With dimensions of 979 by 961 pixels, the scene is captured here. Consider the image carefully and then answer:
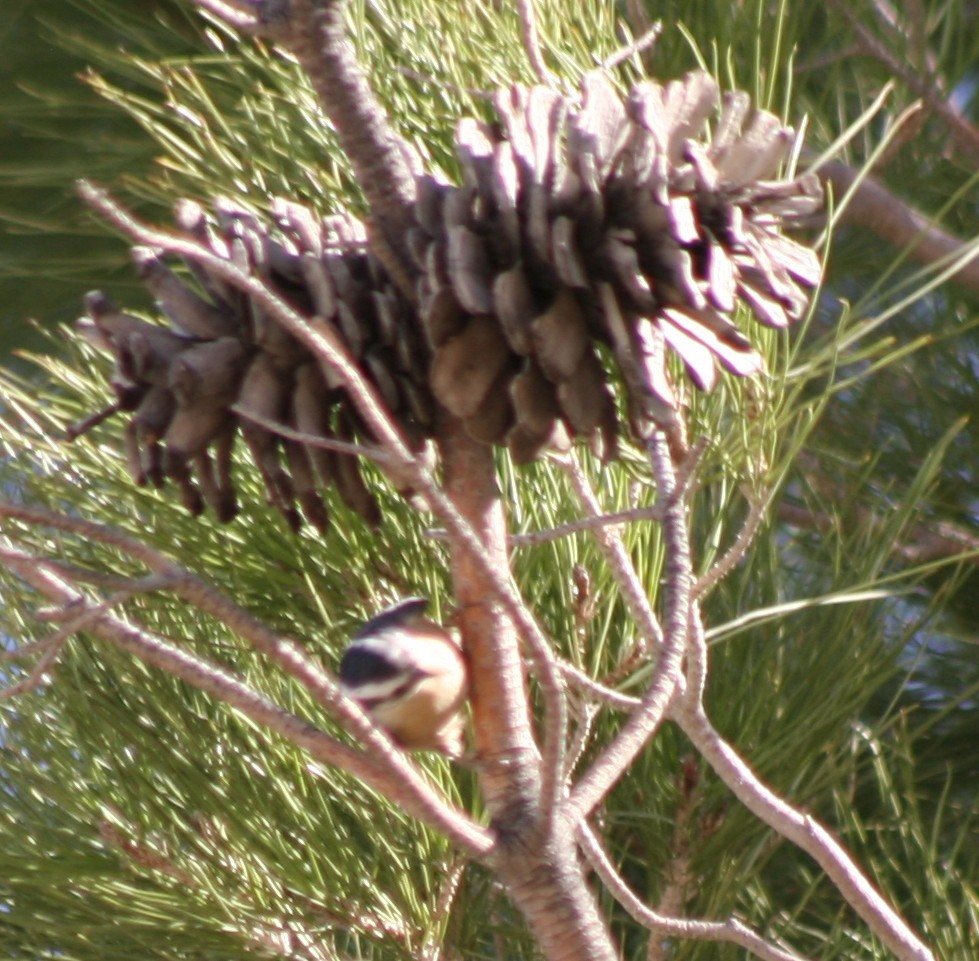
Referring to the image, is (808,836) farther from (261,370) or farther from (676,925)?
(261,370)

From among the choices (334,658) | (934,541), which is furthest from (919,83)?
(334,658)

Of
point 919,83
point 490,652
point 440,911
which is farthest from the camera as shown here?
point 919,83

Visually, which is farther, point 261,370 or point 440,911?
point 440,911

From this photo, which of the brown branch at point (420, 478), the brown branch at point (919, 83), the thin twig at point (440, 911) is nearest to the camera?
the brown branch at point (420, 478)

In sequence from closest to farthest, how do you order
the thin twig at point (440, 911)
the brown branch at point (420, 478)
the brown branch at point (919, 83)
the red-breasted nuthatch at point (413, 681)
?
1. the brown branch at point (420, 478)
2. the red-breasted nuthatch at point (413, 681)
3. the thin twig at point (440, 911)
4. the brown branch at point (919, 83)

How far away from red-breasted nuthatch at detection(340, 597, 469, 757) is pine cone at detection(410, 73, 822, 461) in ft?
0.21

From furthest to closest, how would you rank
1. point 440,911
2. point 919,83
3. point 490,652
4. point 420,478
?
point 919,83, point 440,911, point 490,652, point 420,478

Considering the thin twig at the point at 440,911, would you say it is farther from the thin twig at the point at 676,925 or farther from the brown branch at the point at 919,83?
the brown branch at the point at 919,83

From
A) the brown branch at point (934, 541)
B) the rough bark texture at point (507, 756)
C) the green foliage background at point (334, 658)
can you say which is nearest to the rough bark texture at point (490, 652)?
the rough bark texture at point (507, 756)

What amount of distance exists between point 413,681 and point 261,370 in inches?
4.4

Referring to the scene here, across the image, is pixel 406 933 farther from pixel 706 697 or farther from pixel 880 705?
pixel 880 705

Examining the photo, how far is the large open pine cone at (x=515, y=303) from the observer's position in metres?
0.45

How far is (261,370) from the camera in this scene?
1.56 ft

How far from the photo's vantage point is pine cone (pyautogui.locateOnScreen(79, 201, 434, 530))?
469mm
